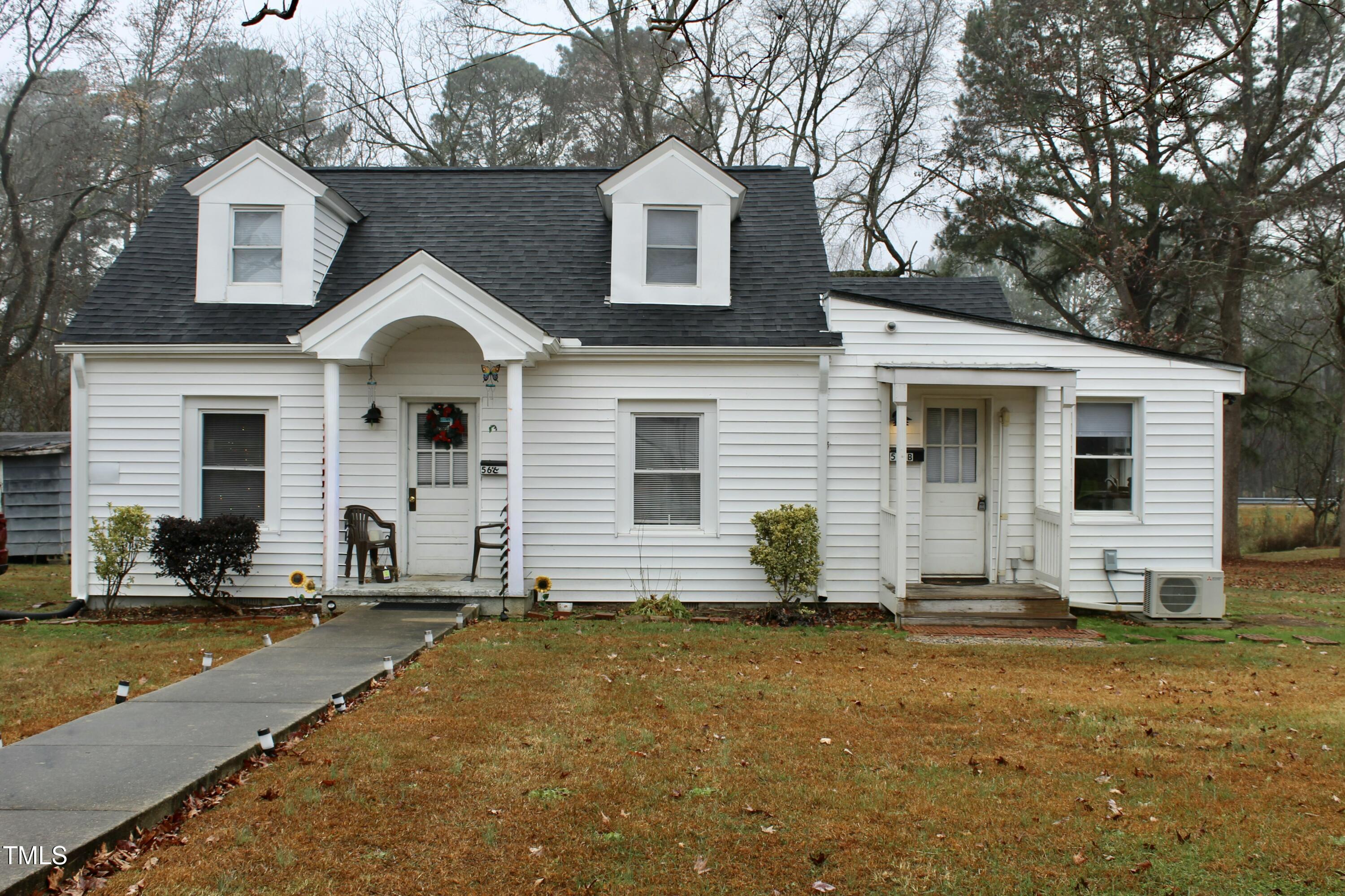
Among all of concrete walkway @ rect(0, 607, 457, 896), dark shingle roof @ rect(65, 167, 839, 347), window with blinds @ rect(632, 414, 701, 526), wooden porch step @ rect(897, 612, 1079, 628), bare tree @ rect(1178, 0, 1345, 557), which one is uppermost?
bare tree @ rect(1178, 0, 1345, 557)

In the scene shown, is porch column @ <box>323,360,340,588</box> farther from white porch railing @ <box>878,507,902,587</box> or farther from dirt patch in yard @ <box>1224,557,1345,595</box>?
dirt patch in yard @ <box>1224,557,1345,595</box>

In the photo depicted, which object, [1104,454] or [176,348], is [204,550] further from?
[1104,454]

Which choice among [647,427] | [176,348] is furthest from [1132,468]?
[176,348]

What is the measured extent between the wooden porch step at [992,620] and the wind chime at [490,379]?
17.6ft

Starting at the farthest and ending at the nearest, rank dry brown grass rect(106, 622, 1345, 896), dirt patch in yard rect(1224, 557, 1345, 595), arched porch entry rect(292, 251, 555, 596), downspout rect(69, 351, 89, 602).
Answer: dirt patch in yard rect(1224, 557, 1345, 595), downspout rect(69, 351, 89, 602), arched porch entry rect(292, 251, 555, 596), dry brown grass rect(106, 622, 1345, 896)

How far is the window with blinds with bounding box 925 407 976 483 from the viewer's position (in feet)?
37.4

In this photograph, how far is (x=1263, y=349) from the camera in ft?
81.6

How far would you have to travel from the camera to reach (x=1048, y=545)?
10742 mm

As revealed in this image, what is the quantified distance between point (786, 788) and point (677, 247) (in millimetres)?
8021

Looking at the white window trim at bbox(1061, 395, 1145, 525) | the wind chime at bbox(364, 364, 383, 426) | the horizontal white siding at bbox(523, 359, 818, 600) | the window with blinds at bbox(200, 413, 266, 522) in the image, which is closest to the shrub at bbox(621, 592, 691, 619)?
the horizontal white siding at bbox(523, 359, 818, 600)

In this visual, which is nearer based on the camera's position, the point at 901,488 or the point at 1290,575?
the point at 901,488

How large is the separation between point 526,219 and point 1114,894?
1086cm

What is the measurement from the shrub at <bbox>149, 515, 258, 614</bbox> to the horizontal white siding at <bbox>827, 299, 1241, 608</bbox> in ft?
22.4

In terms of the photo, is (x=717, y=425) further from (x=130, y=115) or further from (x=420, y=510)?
(x=130, y=115)
